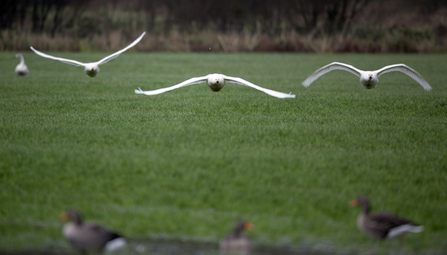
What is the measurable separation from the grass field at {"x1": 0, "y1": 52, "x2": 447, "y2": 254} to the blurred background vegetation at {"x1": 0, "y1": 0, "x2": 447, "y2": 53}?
61.9ft

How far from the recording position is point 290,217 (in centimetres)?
498

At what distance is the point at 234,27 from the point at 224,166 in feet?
111

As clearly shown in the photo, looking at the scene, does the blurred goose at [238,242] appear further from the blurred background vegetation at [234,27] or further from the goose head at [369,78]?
the blurred background vegetation at [234,27]

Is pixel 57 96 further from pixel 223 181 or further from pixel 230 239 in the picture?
pixel 230 239

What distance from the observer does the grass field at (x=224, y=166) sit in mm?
4773

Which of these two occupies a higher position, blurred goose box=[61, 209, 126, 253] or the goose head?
the goose head

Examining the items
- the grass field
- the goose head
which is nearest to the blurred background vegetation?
the grass field

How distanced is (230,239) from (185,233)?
0.69 metres

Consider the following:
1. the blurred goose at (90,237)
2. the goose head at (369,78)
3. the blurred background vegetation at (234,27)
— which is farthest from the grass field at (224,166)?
the blurred background vegetation at (234,27)

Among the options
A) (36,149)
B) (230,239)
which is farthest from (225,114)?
(230,239)

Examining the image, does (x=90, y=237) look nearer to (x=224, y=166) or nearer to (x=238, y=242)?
(x=238, y=242)

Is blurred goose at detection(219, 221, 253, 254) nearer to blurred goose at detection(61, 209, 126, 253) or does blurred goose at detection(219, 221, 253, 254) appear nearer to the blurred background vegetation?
blurred goose at detection(61, 209, 126, 253)

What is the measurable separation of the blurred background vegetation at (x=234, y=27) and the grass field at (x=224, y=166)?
18.9m

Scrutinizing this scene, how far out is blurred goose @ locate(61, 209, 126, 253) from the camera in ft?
13.4
